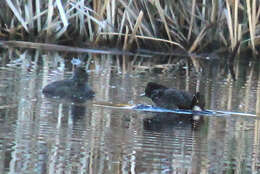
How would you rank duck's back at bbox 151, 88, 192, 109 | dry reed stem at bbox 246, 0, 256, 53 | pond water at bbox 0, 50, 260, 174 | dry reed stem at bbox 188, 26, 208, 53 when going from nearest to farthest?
pond water at bbox 0, 50, 260, 174
duck's back at bbox 151, 88, 192, 109
dry reed stem at bbox 246, 0, 256, 53
dry reed stem at bbox 188, 26, 208, 53

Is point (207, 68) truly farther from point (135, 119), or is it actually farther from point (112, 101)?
point (135, 119)

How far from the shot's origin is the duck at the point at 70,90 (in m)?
10.1

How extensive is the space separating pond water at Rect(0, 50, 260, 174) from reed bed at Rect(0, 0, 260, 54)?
12.5ft

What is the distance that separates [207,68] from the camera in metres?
15.7

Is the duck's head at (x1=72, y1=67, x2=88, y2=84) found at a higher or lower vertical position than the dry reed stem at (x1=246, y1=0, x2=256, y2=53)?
lower

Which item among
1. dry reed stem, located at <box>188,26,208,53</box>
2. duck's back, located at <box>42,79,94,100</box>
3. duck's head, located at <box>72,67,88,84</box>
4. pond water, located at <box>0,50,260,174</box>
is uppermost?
dry reed stem, located at <box>188,26,208,53</box>

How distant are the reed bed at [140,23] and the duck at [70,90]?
224 inches

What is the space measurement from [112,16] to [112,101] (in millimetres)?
7114

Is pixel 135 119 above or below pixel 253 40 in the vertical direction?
below

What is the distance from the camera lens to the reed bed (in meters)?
16.6

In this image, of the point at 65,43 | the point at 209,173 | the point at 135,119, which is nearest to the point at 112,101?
the point at 135,119

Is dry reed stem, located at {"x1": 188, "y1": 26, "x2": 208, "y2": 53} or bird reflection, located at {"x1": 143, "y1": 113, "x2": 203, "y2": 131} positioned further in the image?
dry reed stem, located at {"x1": 188, "y1": 26, "x2": 208, "y2": 53}

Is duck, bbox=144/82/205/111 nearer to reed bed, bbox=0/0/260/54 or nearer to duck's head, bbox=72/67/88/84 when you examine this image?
duck's head, bbox=72/67/88/84

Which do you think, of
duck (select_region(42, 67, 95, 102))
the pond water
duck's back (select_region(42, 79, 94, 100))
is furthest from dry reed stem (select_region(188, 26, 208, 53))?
duck's back (select_region(42, 79, 94, 100))
